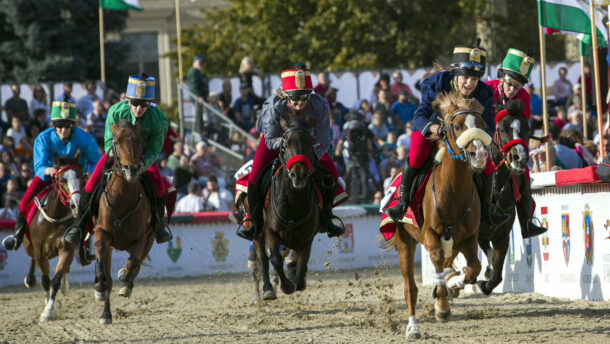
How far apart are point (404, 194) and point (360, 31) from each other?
24275mm

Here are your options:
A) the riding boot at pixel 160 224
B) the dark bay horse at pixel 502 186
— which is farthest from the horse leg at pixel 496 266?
the riding boot at pixel 160 224

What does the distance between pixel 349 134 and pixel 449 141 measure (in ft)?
38.2

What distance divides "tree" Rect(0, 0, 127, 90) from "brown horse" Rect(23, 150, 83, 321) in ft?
71.0

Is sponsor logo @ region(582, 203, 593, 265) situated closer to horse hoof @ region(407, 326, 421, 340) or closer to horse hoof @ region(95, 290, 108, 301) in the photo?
horse hoof @ region(407, 326, 421, 340)

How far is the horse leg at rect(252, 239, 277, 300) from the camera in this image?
10375 mm

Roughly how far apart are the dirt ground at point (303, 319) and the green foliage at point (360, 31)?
18986mm

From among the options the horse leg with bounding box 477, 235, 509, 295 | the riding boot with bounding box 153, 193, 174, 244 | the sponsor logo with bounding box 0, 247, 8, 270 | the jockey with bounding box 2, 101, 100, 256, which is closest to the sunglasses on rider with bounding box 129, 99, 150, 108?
the riding boot with bounding box 153, 193, 174, 244

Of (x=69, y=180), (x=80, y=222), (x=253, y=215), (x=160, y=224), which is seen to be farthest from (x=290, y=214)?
(x=69, y=180)

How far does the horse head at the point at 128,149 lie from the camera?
34.7ft

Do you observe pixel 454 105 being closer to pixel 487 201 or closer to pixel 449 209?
pixel 449 209

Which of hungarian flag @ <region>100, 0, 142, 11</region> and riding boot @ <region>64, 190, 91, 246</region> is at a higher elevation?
hungarian flag @ <region>100, 0, 142, 11</region>

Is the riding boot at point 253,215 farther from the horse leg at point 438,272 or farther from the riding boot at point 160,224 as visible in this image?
the horse leg at point 438,272

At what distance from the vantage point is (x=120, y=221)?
11.2 m

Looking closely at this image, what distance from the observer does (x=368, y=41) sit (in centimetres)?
3366
